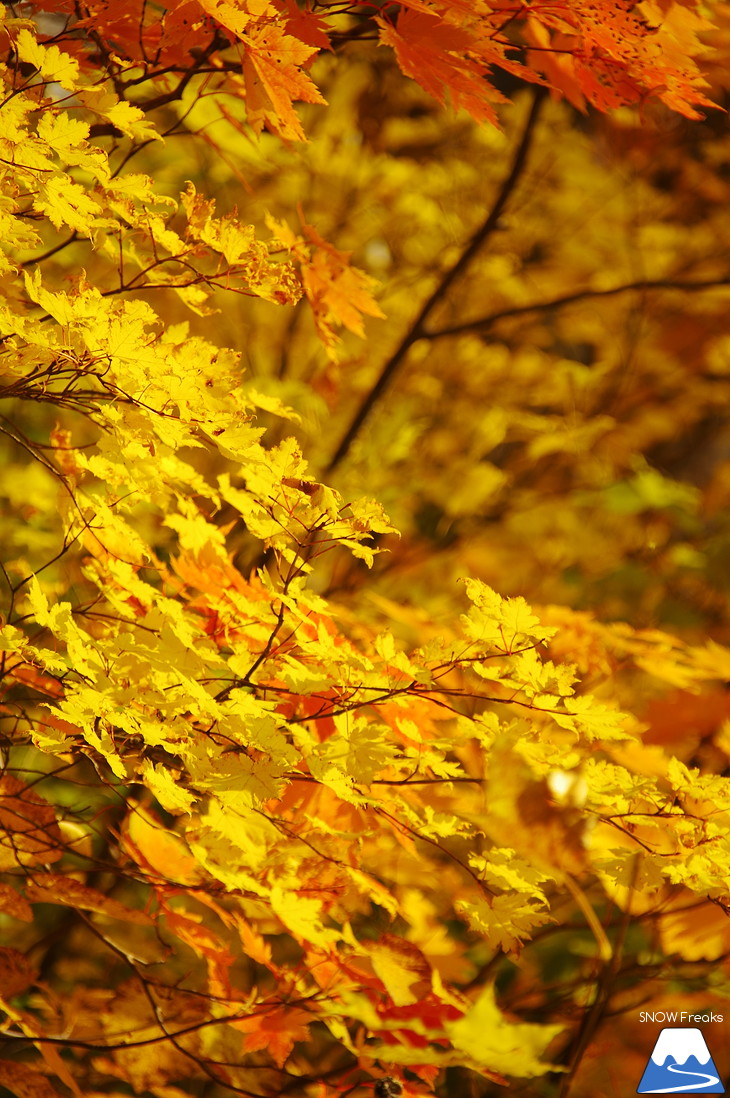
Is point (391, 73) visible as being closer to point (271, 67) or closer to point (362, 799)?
point (271, 67)

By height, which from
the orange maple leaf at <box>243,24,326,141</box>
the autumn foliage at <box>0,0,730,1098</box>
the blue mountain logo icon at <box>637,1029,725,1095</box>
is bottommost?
the blue mountain logo icon at <box>637,1029,725,1095</box>

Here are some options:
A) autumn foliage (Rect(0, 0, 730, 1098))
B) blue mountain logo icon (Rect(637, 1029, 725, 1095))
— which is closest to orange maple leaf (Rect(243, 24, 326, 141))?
autumn foliage (Rect(0, 0, 730, 1098))

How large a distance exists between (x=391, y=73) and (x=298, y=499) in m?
2.85

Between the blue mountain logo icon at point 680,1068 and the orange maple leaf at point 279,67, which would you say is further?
the blue mountain logo icon at point 680,1068

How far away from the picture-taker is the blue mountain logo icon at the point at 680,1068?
1.71 m

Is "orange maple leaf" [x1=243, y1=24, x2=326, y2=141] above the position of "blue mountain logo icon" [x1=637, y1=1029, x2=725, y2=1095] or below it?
above

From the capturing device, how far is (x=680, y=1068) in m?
1.75

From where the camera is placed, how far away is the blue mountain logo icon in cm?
171

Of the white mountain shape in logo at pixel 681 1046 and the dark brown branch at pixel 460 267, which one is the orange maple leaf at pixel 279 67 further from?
the white mountain shape in logo at pixel 681 1046

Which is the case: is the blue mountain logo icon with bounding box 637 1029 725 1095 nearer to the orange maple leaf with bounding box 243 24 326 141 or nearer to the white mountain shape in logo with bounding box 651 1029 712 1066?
the white mountain shape in logo with bounding box 651 1029 712 1066

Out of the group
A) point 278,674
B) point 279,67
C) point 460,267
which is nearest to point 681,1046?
point 278,674

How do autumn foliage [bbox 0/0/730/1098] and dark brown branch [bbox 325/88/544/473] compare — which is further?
dark brown branch [bbox 325/88/544/473]

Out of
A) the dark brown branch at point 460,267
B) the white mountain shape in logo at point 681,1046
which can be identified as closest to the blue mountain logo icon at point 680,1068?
the white mountain shape in logo at point 681,1046

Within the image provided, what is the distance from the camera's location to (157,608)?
3.59 ft
